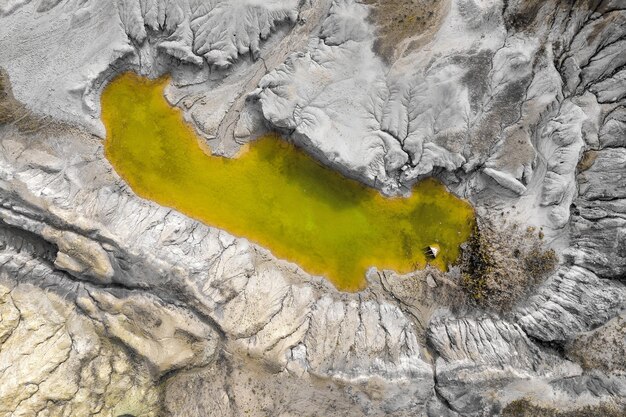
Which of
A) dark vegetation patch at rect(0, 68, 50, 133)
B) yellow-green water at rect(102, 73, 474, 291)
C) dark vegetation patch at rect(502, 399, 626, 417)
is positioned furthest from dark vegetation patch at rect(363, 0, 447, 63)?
dark vegetation patch at rect(0, 68, 50, 133)

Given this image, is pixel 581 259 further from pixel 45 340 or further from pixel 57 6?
pixel 57 6

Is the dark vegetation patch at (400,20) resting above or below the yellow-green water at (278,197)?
above

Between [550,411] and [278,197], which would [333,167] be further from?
[550,411]

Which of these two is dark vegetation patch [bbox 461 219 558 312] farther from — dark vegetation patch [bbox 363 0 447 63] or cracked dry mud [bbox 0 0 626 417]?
dark vegetation patch [bbox 363 0 447 63]

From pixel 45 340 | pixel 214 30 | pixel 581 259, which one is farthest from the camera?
pixel 214 30

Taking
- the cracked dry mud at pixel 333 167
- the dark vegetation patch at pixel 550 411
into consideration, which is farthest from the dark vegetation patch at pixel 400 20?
the dark vegetation patch at pixel 550 411

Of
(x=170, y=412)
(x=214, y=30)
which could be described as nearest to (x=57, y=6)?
(x=214, y=30)

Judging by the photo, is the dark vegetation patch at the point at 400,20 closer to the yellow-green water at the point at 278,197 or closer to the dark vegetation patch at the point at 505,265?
the yellow-green water at the point at 278,197

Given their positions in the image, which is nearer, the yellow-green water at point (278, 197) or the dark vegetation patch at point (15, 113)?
the dark vegetation patch at point (15, 113)
